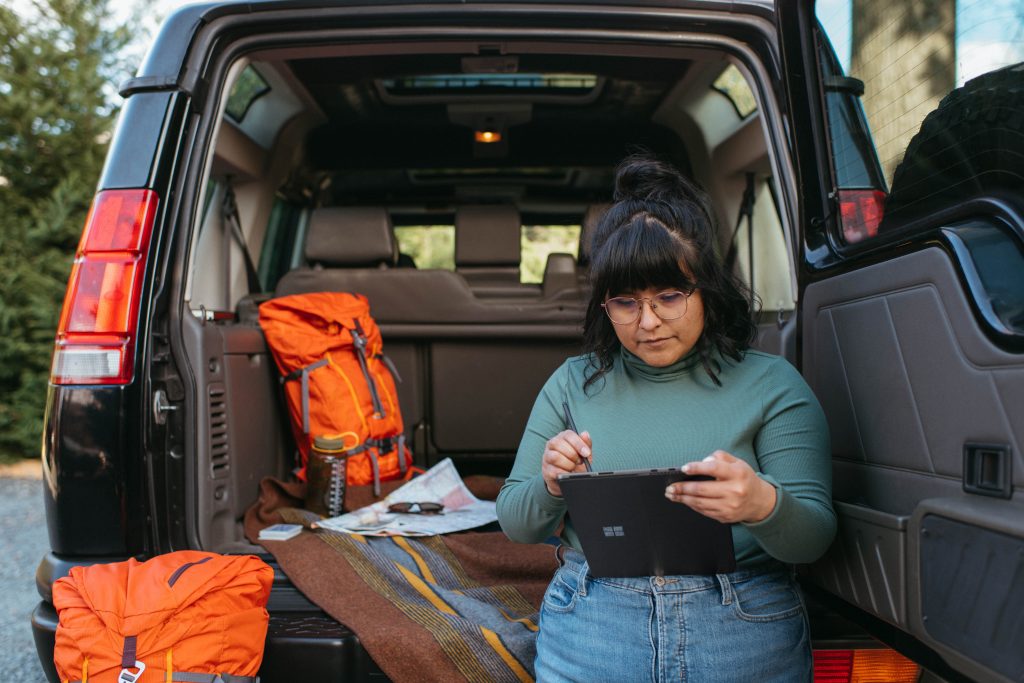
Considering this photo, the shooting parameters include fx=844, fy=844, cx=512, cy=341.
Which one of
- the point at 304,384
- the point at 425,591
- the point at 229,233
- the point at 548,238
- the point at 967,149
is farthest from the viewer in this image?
the point at 548,238

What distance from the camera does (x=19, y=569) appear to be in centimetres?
374

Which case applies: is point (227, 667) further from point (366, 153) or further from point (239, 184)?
point (366, 153)

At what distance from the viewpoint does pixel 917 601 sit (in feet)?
3.48

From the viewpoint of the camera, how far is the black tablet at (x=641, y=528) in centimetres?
115

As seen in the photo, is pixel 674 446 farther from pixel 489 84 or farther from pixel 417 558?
pixel 489 84

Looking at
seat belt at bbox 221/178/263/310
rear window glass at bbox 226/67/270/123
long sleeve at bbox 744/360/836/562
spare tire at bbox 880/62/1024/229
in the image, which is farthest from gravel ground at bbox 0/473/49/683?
spare tire at bbox 880/62/1024/229

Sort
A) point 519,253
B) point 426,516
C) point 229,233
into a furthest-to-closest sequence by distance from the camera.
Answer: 1. point 519,253
2. point 229,233
3. point 426,516

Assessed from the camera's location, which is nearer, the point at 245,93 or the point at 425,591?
the point at 425,591

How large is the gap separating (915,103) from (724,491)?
0.61 m

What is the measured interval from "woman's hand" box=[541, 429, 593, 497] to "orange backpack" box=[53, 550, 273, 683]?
0.66 m

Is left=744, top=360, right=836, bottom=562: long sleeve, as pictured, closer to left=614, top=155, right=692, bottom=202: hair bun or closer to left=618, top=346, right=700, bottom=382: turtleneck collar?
left=618, top=346, right=700, bottom=382: turtleneck collar

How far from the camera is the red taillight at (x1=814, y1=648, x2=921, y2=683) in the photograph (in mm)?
1393

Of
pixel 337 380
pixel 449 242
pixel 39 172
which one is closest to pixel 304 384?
pixel 337 380

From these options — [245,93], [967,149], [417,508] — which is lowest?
[417,508]
